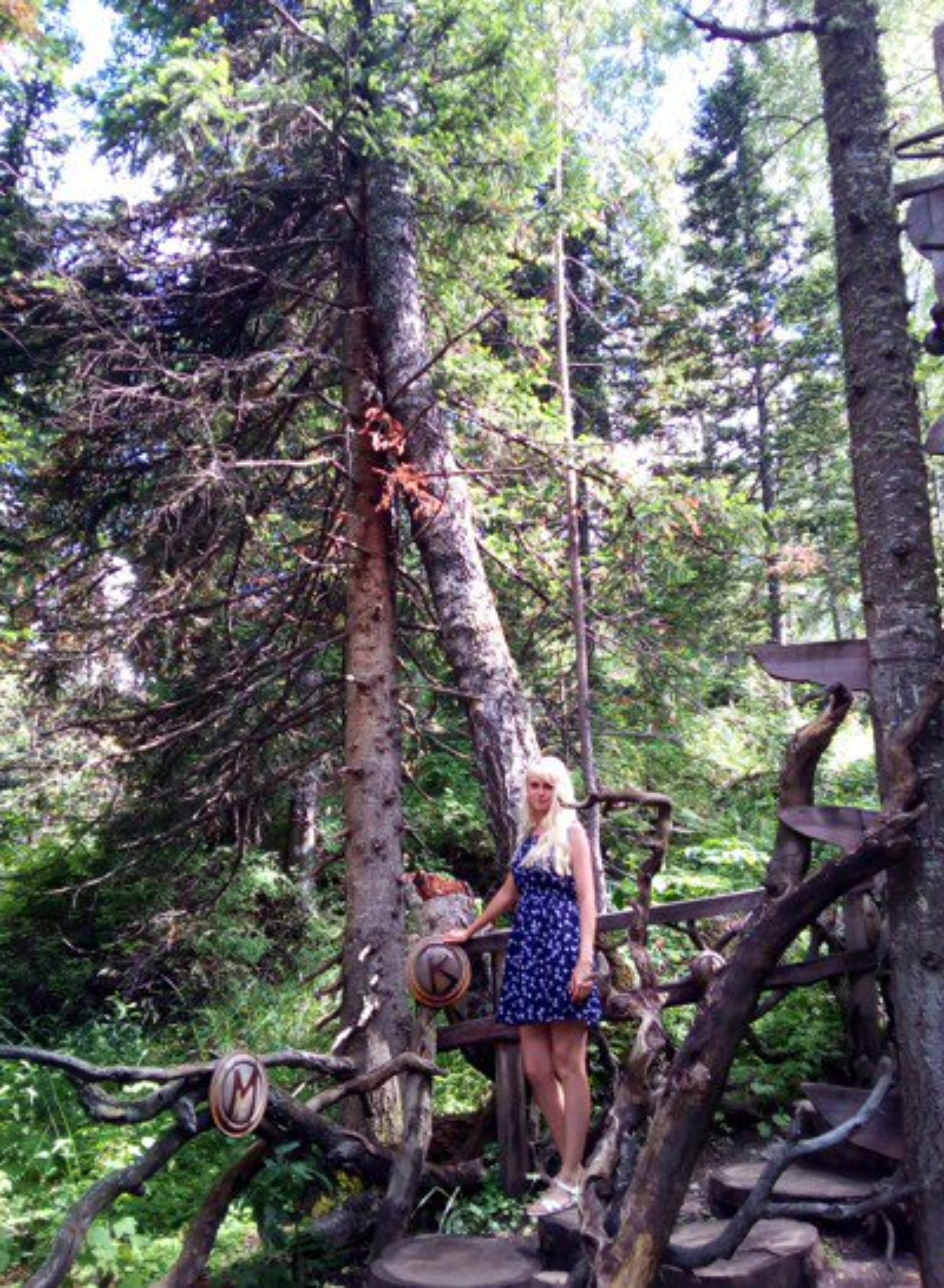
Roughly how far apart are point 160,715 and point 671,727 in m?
6.56

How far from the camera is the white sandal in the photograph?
4.33 meters

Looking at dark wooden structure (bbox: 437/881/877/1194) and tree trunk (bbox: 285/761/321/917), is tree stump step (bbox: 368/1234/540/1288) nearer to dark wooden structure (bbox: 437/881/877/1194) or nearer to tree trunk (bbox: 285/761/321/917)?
dark wooden structure (bbox: 437/881/877/1194)

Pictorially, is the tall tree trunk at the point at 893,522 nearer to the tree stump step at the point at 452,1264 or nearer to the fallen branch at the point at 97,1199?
the tree stump step at the point at 452,1264

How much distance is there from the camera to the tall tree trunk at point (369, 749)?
5.87 meters

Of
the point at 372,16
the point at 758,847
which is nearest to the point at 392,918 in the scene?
the point at 372,16

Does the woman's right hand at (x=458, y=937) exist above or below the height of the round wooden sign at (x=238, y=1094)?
above

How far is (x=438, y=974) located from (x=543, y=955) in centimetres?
73

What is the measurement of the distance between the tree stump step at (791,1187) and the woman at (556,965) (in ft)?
2.18

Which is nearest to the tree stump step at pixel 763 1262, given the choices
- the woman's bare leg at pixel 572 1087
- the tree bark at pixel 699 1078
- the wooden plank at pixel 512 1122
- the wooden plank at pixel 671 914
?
the tree bark at pixel 699 1078

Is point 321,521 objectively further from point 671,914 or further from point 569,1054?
point 569,1054

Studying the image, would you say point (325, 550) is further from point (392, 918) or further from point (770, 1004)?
point (770, 1004)

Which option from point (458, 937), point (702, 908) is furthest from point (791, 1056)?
point (458, 937)

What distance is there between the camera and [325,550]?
7180 millimetres

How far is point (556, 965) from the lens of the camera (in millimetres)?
4727
